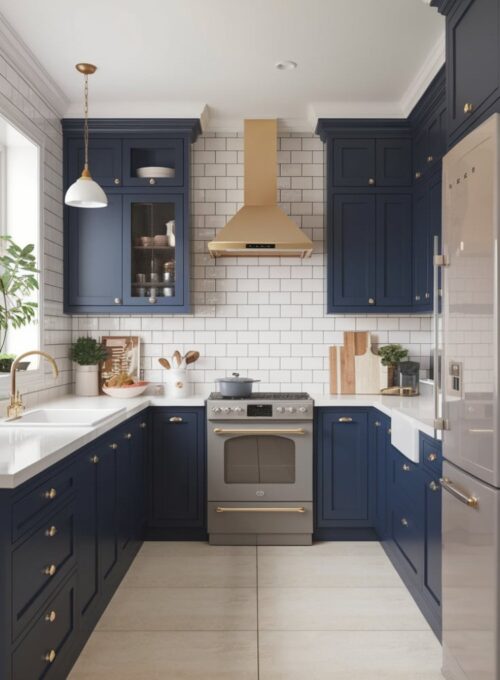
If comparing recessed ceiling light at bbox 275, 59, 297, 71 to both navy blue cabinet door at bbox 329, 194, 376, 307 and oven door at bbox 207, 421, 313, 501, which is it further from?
oven door at bbox 207, 421, 313, 501

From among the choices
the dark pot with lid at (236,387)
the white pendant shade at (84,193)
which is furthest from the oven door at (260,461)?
the white pendant shade at (84,193)

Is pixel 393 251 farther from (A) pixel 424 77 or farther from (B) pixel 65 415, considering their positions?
(B) pixel 65 415

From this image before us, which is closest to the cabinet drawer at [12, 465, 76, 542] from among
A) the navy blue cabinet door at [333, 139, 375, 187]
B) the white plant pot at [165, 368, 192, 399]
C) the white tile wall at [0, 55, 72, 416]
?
the white tile wall at [0, 55, 72, 416]

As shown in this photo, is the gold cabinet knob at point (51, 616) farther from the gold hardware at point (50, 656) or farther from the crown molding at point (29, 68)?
the crown molding at point (29, 68)

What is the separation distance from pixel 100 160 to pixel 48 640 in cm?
317

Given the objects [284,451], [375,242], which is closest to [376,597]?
[284,451]

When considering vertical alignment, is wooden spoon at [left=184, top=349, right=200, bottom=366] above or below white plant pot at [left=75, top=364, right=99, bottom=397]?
above

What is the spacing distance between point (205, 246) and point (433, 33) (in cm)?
210

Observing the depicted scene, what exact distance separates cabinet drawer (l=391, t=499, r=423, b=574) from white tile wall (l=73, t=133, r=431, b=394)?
1347 millimetres

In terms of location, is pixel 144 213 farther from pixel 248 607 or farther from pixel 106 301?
pixel 248 607

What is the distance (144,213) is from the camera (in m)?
4.30

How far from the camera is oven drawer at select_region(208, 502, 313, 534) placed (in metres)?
4.02

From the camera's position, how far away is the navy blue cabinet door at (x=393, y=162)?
428 cm

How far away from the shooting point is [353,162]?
4309 millimetres
